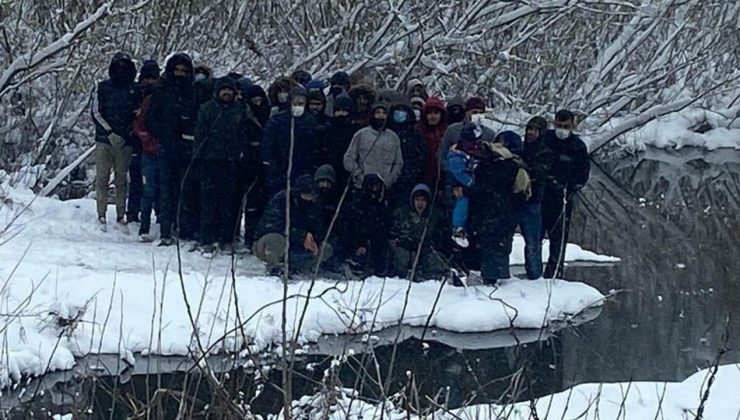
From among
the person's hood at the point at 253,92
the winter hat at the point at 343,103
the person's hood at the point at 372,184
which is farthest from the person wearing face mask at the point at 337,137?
the person's hood at the point at 253,92

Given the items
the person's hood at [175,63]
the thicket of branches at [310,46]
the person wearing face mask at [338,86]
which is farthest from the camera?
the thicket of branches at [310,46]

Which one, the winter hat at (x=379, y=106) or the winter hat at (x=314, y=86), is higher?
the winter hat at (x=314, y=86)

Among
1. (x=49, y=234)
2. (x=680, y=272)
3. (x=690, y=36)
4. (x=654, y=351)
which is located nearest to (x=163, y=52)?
(x=49, y=234)

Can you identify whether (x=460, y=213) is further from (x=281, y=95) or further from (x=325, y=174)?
(x=281, y=95)

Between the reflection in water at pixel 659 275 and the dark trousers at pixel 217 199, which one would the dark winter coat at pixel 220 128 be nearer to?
the dark trousers at pixel 217 199

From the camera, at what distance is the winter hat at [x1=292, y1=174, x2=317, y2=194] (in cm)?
1031

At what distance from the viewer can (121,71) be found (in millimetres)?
11312

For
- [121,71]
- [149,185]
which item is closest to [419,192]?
[149,185]

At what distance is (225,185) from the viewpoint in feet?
36.0

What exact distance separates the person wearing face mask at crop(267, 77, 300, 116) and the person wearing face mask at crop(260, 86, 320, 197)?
0.53ft

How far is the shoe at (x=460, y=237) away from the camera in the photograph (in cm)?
1055

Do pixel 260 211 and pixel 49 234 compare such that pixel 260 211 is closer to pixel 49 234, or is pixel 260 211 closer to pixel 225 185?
pixel 225 185

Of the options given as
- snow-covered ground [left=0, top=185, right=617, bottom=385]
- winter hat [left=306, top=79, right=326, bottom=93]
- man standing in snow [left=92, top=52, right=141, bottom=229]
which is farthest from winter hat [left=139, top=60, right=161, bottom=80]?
snow-covered ground [left=0, top=185, right=617, bottom=385]

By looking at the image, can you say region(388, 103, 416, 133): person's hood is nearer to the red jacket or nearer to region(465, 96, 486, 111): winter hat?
the red jacket
